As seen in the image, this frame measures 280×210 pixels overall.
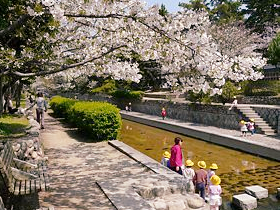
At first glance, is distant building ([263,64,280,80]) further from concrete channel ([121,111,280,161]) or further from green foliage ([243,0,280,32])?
concrete channel ([121,111,280,161])

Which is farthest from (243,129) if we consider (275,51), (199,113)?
(275,51)

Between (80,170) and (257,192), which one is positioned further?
(80,170)

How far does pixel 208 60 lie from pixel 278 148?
7.97 m

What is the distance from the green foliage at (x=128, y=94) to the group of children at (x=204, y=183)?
970 inches

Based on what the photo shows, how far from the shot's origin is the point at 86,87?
157 feet

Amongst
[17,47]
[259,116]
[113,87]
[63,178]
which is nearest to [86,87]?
[113,87]

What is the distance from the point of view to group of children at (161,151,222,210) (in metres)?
6.59

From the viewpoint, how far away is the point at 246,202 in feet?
24.3

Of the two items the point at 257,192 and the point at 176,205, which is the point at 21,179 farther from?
the point at 257,192

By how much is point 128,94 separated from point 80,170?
2686cm

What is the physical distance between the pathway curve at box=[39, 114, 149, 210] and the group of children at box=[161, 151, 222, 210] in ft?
4.22

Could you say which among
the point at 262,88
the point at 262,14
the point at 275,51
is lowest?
the point at 262,88

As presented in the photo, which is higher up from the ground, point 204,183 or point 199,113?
point 199,113

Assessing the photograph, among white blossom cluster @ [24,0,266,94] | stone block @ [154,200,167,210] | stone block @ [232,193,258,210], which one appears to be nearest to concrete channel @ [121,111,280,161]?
stone block @ [232,193,258,210]
